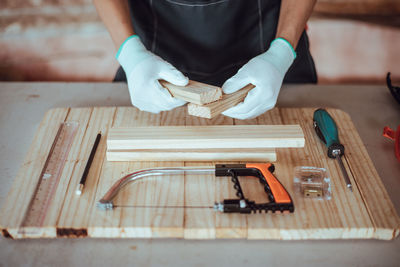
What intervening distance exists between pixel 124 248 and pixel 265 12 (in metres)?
1.03

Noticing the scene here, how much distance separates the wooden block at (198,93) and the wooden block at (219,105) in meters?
0.02

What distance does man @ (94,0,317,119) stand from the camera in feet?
3.74

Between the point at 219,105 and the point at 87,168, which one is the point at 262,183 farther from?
the point at 87,168

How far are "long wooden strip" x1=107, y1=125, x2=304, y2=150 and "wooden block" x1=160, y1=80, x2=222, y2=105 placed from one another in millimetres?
126

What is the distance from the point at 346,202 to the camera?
92 cm

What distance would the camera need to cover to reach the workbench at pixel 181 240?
826 millimetres

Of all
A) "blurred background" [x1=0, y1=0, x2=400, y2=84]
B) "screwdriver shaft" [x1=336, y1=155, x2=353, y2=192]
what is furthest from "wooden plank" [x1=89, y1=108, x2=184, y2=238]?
"blurred background" [x1=0, y1=0, x2=400, y2=84]

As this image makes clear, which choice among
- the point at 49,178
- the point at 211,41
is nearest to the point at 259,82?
the point at 211,41

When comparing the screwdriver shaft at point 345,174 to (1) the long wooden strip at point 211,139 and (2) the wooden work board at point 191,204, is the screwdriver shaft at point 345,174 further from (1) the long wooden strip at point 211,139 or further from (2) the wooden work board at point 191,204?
(1) the long wooden strip at point 211,139

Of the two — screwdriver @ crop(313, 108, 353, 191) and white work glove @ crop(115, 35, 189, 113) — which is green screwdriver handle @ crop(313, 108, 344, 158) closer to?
screwdriver @ crop(313, 108, 353, 191)

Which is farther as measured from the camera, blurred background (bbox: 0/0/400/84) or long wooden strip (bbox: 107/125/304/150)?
blurred background (bbox: 0/0/400/84)

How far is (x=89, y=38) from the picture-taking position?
7.09 feet

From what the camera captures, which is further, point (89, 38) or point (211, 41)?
point (89, 38)

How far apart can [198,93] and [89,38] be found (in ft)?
4.79
